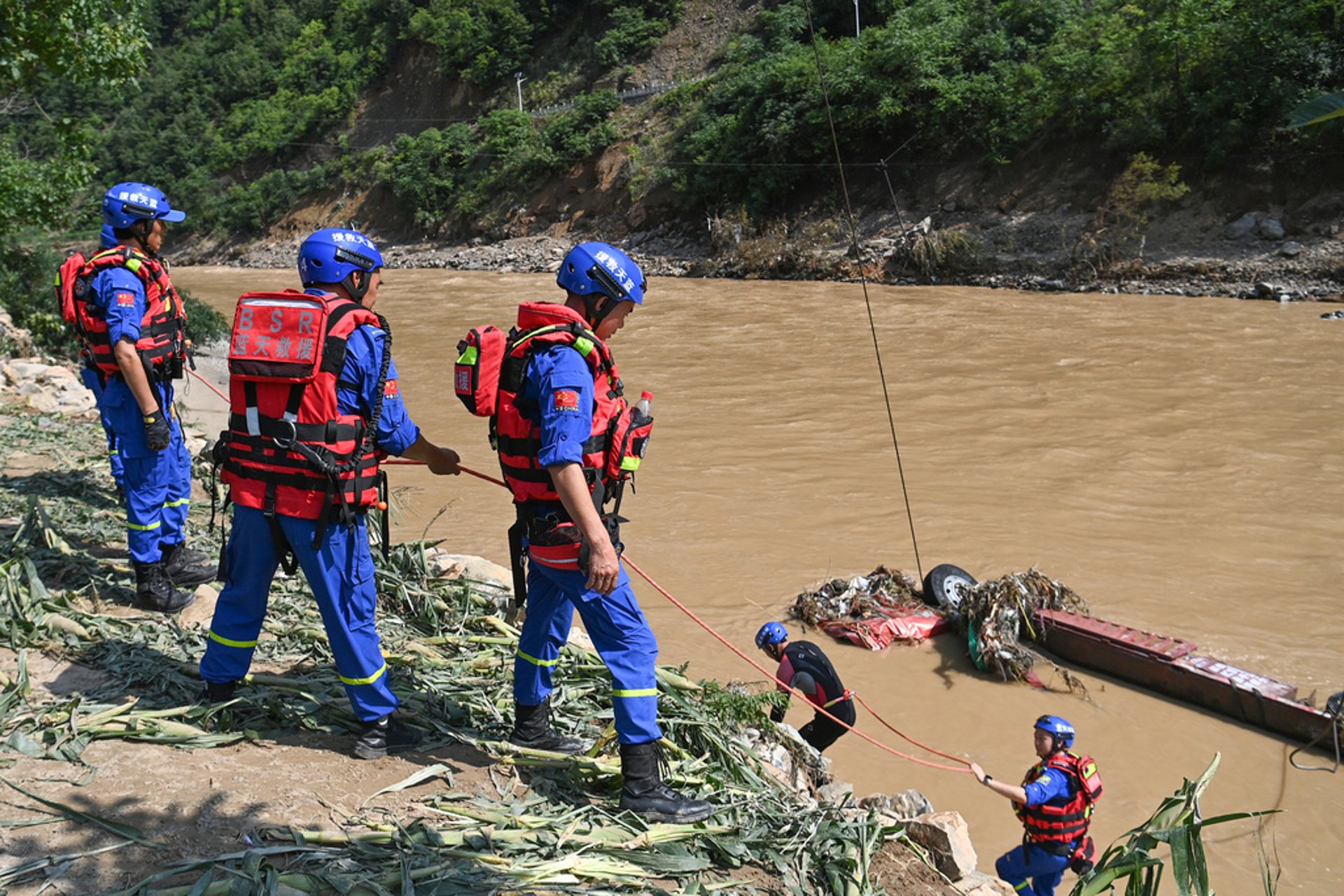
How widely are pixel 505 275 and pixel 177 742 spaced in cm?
2895

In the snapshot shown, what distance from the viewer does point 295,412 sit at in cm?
352

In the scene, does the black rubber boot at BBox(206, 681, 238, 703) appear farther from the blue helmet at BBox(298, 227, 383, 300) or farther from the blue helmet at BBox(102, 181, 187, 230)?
the blue helmet at BBox(102, 181, 187, 230)

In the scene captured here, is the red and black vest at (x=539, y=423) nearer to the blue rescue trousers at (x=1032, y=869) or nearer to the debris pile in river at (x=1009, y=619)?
the blue rescue trousers at (x=1032, y=869)

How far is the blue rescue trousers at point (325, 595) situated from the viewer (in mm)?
3553

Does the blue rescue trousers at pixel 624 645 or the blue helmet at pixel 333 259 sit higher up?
the blue helmet at pixel 333 259

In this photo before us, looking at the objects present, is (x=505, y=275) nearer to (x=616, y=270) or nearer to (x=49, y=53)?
(x=49, y=53)

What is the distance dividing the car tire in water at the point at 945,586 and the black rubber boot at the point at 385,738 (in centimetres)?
435

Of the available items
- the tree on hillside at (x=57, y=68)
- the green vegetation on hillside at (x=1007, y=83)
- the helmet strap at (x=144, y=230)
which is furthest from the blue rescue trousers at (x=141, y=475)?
the green vegetation on hillside at (x=1007, y=83)

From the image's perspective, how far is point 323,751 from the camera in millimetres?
3736

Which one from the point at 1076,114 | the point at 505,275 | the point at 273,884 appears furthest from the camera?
the point at 505,275

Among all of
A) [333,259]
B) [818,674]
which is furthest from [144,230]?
[818,674]

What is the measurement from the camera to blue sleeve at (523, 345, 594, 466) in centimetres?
320

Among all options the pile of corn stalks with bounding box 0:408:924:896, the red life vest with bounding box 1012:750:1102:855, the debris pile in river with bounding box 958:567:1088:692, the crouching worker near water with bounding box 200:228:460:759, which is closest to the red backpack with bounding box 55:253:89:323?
the pile of corn stalks with bounding box 0:408:924:896

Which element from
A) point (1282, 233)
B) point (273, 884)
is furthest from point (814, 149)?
point (273, 884)
